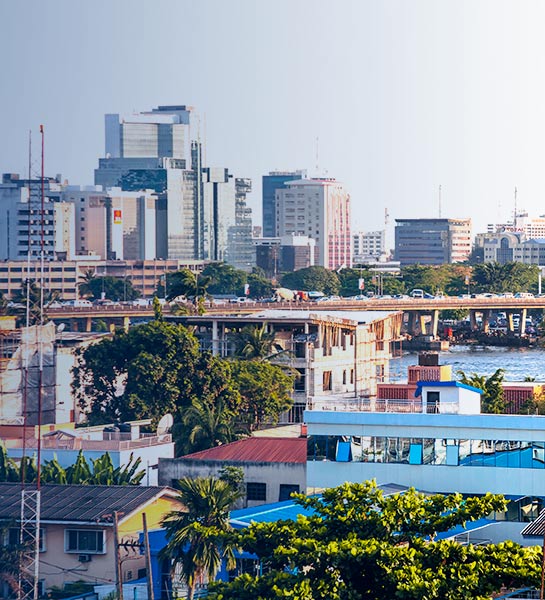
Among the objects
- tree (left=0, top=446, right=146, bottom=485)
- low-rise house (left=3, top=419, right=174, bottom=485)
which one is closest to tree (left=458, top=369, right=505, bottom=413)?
low-rise house (left=3, top=419, right=174, bottom=485)

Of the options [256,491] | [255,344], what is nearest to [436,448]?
[256,491]

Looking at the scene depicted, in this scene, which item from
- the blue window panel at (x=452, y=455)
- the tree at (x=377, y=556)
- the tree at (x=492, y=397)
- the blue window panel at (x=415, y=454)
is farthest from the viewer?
the tree at (x=492, y=397)

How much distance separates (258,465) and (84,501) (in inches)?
109

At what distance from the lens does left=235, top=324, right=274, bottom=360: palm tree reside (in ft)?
147

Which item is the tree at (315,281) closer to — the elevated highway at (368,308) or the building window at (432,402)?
the elevated highway at (368,308)

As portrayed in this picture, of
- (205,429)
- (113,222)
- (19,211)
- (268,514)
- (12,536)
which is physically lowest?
(12,536)

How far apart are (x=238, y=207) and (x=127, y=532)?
531 feet

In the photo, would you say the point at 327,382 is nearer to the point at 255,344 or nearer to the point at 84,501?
the point at 255,344

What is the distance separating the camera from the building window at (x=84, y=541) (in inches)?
983

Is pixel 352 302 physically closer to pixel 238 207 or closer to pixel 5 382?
pixel 5 382

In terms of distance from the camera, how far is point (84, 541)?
25.1 meters

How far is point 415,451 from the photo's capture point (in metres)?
23.6

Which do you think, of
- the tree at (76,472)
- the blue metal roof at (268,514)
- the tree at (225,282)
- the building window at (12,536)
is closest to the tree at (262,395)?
the tree at (76,472)

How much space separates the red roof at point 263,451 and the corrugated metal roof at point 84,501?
1874 millimetres
